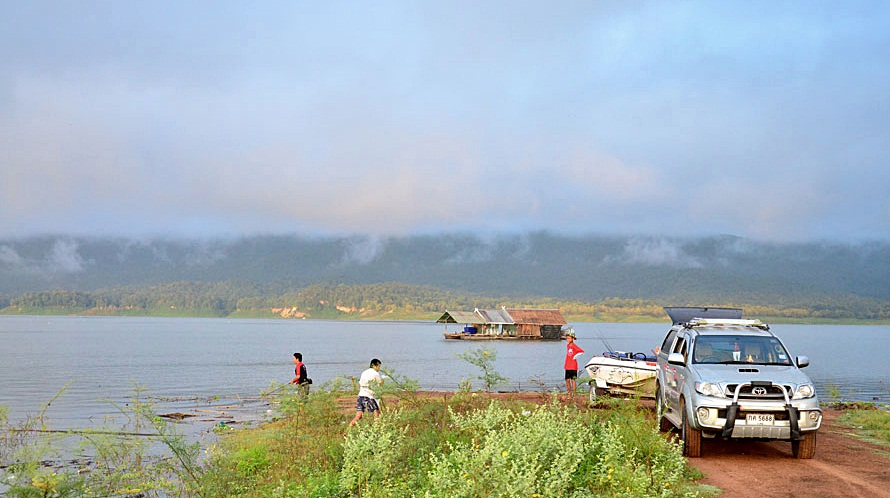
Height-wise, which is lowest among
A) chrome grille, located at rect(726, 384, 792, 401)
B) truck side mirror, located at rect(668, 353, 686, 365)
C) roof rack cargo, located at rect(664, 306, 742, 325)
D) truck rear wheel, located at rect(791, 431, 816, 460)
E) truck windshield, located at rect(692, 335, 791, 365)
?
truck rear wheel, located at rect(791, 431, 816, 460)

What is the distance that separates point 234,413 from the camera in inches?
1141

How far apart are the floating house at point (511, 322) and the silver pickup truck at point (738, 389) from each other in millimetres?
84346

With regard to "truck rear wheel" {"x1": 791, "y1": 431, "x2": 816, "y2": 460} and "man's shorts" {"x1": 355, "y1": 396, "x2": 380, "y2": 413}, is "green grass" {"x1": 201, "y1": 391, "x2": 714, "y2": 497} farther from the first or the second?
"truck rear wheel" {"x1": 791, "y1": 431, "x2": 816, "y2": 460}

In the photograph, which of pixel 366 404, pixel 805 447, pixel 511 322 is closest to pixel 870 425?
pixel 805 447

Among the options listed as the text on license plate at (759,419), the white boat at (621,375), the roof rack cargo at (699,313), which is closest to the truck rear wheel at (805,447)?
the text on license plate at (759,419)

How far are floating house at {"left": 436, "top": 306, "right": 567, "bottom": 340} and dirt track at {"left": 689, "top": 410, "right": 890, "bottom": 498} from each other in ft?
276

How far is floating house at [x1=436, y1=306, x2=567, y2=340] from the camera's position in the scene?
101562 mm

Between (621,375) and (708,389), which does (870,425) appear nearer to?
(621,375)

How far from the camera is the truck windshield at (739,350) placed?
13883 millimetres

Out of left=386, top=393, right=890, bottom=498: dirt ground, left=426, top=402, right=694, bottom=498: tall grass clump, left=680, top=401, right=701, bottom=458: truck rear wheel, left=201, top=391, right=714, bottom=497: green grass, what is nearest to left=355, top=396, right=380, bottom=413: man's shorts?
left=201, top=391, right=714, bottom=497: green grass

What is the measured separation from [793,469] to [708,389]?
5.77 feet

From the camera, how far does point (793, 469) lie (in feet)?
40.1

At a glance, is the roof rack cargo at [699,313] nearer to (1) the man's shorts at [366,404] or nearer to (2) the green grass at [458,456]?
(2) the green grass at [458,456]

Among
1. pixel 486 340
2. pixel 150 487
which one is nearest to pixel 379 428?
pixel 150 487
